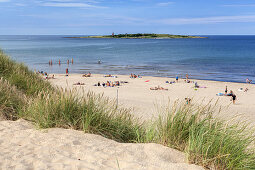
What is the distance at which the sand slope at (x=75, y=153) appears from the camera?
3.47 m

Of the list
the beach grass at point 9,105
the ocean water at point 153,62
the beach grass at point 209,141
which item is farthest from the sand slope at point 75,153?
the ocean water at point 153,62

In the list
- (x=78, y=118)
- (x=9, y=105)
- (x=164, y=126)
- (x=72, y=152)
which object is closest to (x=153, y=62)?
(x=9, y=105)

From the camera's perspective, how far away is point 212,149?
353cm

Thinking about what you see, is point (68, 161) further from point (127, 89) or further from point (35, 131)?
point (127, 89)

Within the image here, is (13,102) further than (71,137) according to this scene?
Yes

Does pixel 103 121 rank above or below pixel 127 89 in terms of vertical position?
above

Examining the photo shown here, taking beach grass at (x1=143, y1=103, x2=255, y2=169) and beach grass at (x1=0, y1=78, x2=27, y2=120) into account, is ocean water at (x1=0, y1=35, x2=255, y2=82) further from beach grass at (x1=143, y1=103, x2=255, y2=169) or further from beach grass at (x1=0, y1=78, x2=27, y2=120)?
beach grass at (x1=143, y1=103, x2=255, y2=169)

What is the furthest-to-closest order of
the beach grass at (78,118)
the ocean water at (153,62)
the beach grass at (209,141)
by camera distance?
the ocean water at (153,62), the beach grass at (78,118), the beach grass at (209,141)

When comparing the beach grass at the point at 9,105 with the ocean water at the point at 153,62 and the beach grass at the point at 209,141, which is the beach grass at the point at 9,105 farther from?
the ocean water at the point at 153,62

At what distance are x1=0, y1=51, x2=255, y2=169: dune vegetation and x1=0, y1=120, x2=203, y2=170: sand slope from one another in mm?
248

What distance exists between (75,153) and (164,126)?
5.27 ft

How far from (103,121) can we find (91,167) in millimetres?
1605

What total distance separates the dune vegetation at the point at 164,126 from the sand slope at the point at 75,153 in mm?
248

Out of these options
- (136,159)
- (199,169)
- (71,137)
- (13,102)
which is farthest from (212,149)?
(13,102)
